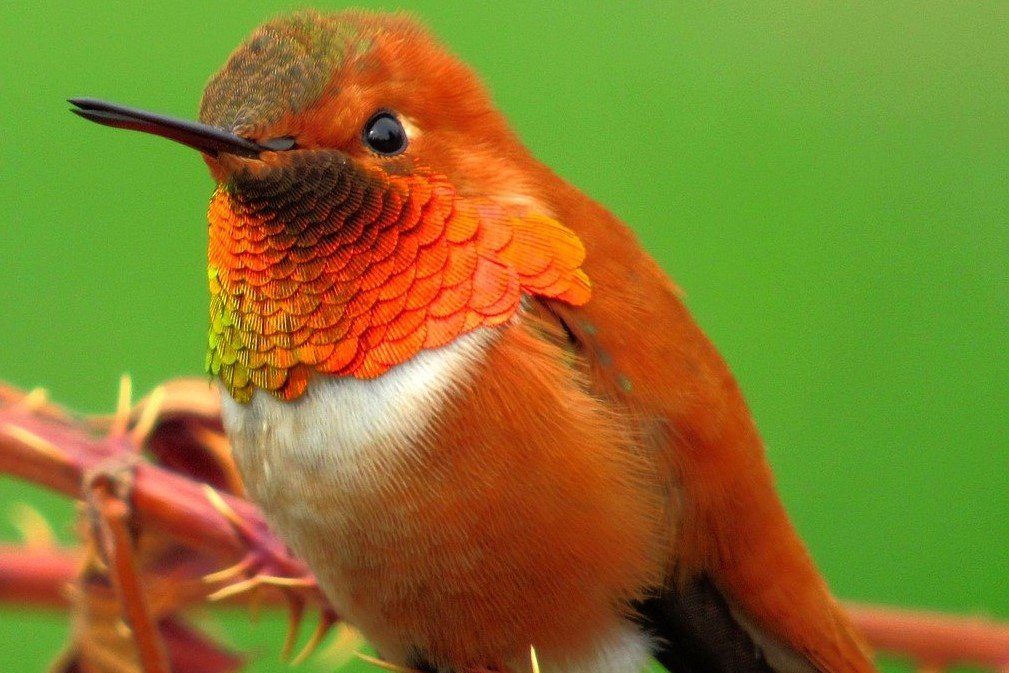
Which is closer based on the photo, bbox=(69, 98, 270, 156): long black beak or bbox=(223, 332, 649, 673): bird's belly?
bbox=(69, 98, 270, 156): long black beak

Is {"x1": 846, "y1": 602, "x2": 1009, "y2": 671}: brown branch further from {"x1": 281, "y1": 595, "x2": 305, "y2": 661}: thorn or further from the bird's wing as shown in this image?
{"x1": 281, "y1": 595, "x2": 305, "y2": 661}: thorn

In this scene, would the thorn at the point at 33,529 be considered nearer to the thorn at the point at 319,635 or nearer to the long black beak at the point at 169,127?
the thorn at the point at 319,635

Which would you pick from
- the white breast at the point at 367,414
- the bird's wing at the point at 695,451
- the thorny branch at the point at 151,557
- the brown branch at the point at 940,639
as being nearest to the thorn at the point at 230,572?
the thorny branch at the point at 151,557

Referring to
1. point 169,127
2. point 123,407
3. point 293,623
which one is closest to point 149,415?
point 123,407

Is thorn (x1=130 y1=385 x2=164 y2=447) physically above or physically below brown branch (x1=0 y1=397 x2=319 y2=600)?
above

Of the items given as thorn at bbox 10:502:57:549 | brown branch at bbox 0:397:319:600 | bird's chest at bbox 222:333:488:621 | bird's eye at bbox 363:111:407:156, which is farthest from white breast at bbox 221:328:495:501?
thorn at bbox 10:502:57:549

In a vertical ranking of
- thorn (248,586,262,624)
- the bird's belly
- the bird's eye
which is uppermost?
the bird's eye

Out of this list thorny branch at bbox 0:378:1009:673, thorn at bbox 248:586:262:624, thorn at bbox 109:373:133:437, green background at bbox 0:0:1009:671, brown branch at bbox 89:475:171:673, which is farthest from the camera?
green background at bbox 0:0:1009:671

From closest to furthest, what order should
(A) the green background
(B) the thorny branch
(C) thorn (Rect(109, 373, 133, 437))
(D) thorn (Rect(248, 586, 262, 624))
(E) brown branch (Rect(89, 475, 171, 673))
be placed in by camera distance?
(E) brown branch (Rect(89, 475, 171, 673))
(B) the thorny branch
(C) thorn (Rect(109, 373, 133, 437))
(D) thorn (Rect(248, 586, 262, 624))
(A) the green background

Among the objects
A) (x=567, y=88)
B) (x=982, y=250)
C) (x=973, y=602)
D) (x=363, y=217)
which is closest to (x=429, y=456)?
(x=363, y=217)
